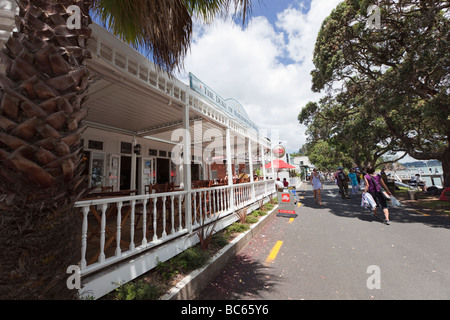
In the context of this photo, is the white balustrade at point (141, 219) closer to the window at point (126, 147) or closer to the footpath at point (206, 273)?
the footpath at point (206, 273)

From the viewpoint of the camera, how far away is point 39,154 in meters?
1.39

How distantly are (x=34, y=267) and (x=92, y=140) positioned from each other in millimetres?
6888

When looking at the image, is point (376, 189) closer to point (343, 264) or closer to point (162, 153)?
point (343, 264)

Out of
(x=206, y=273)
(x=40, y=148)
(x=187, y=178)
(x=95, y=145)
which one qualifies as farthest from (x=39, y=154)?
(x=95, y=145)

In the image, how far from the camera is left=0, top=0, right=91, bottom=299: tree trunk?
134cm

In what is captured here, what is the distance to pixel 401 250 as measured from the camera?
386cm

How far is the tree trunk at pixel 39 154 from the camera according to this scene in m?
1.34

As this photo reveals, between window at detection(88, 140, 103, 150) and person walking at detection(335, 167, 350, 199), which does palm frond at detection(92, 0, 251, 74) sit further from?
person walking at detection(335, 167, 350, 199)

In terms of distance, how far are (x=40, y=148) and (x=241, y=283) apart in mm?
3018

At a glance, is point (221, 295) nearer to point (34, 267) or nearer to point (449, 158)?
point (34, 267)

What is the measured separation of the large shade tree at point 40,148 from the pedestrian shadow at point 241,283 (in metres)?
1.77

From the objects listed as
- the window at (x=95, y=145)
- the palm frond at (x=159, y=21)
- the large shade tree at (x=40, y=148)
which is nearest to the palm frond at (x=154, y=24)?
the palm frond at (x=159, y=21)
